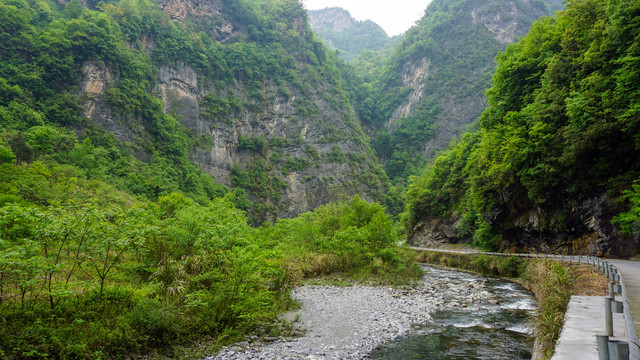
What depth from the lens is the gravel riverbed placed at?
8.07 meters

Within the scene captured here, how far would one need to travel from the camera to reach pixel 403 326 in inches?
415

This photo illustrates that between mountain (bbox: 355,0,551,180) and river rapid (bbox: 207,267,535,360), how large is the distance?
8700 centimetres

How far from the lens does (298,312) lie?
11984mm

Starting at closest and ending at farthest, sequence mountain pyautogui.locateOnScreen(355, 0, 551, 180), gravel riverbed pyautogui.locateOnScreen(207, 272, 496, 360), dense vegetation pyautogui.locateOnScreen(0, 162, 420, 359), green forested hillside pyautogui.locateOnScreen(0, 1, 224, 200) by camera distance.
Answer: dense vegetation pyautogui.locateOnScreen(0, 162, 420, 359) → gravel riverbed pyautogui.locateOnScreen(207, 272, 496, 360) → green forested hillside pyautogui.locateOnScreen(0, 1, 224, 200) → mountain pyautogui.locateOnScreen(355, 0, 551, 180)

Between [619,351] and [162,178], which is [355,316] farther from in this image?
[162,178]

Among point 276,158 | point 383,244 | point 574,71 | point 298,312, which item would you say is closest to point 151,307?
point 298,312

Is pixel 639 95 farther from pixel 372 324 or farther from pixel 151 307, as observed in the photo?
pixel 151 307

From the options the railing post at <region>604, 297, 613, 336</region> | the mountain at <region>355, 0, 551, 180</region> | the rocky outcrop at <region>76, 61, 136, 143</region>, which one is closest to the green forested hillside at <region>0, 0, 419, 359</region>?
the rocky outcrop at <region>76, 61, 136, 143</region>

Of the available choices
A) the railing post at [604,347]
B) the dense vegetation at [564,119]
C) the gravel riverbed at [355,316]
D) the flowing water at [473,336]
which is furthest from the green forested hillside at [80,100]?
the dense vegetation at [564,119]

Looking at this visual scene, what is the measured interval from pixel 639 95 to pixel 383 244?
622 inches

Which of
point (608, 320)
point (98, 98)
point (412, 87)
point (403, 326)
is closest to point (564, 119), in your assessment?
point (403, 326)

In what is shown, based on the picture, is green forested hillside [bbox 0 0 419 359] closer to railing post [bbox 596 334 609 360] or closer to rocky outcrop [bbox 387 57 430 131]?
railing post [bbox 596 334 609 360]

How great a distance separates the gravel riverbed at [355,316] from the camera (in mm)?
8070

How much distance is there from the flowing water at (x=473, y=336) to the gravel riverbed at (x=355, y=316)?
0.49m
